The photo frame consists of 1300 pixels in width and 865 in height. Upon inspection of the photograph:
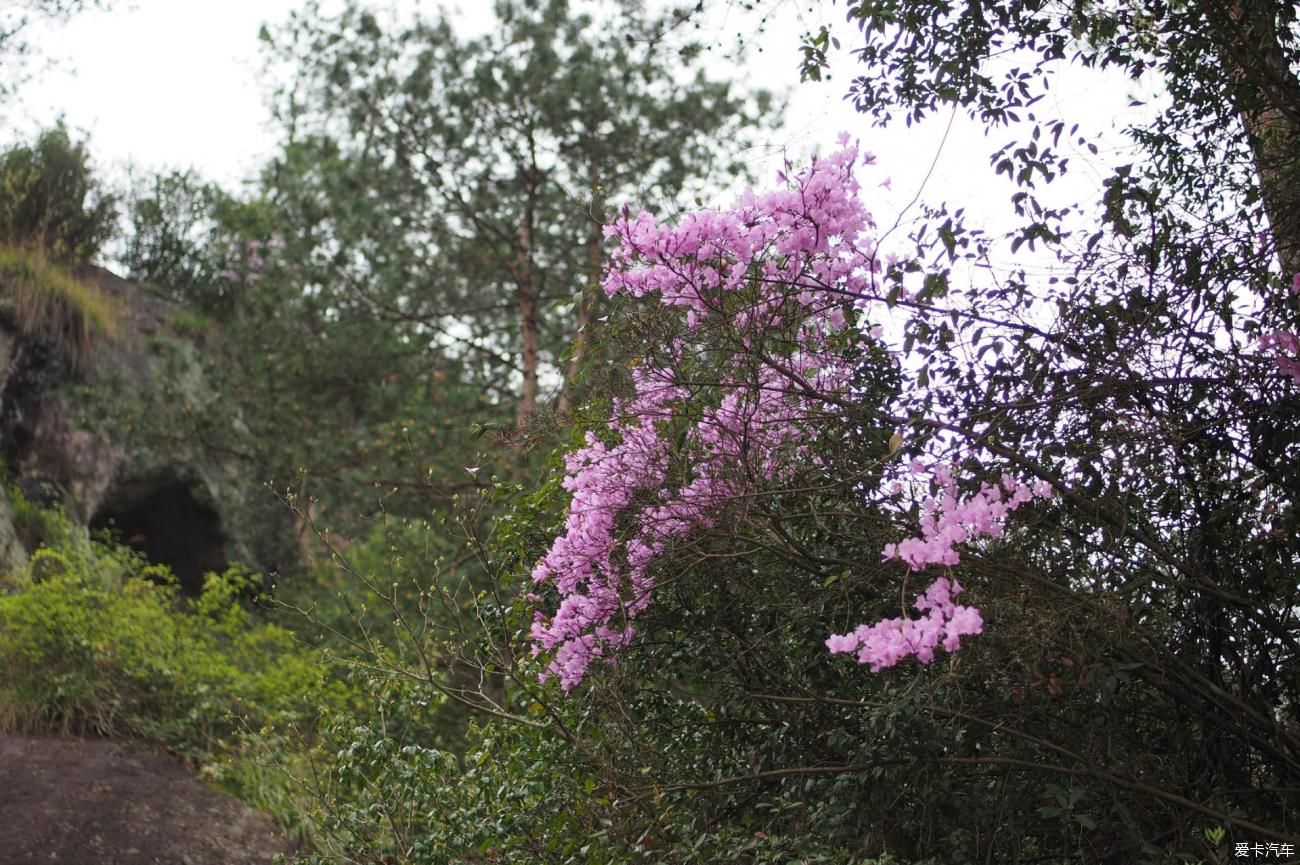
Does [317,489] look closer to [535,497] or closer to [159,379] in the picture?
[159,379]

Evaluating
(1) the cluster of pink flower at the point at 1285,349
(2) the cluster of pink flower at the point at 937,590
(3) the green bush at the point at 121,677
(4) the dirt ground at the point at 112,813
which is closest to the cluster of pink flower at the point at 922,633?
(2) the cluster of pink flower at the point at 937,590

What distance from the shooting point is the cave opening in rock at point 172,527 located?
1194 cm

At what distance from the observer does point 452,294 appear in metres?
11.0

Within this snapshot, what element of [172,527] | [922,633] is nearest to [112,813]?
[922,633]

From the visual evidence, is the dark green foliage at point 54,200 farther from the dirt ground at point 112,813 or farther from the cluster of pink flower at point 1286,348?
the cluster of pink flower at point 1286,348

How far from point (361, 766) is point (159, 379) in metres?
7.54

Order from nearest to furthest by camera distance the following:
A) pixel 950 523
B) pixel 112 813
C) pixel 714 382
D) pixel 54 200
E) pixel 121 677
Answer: pixel 950 523 → pixel 714 382 → pixel 112 813 → pixel 121 677 → pixel 54 200

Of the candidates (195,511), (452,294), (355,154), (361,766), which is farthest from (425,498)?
(361,766)

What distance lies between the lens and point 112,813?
6.34m

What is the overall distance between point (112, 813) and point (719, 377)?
4.42m

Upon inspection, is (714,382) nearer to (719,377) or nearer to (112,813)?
(719,377)

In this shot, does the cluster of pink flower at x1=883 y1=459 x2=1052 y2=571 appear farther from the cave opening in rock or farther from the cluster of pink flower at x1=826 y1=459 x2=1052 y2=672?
the cave opening in rock

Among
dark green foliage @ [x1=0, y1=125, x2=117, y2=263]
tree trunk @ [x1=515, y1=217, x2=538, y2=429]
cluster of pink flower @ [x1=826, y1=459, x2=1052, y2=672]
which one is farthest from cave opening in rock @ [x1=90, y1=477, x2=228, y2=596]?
cluster of pink flower @ [x1=826, y1=459, x2=1052, y2=672]

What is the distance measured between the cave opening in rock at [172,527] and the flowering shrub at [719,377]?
9135 mm
